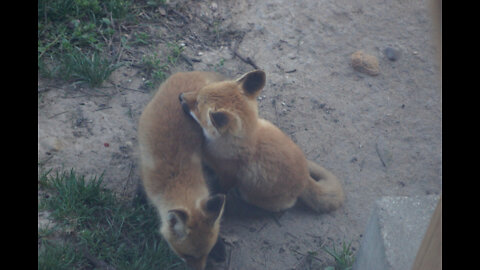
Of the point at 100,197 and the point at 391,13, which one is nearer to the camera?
the point at 100,197

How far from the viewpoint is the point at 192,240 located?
3795mm

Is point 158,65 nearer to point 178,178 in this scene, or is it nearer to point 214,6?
point 214,6

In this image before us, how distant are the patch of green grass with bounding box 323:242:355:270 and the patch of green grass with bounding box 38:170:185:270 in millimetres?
1471

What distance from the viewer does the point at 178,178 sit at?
4.15 metres

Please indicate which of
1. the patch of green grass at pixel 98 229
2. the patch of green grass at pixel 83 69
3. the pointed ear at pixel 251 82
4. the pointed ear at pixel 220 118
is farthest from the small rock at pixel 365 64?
the patch of green grass at pixel 98 229

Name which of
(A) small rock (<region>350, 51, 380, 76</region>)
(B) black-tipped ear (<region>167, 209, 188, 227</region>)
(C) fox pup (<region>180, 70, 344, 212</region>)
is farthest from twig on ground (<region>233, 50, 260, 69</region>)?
(B) black-tipped ear (<region>167, 209, 188, 227</region>)

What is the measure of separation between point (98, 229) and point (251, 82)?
2047mm

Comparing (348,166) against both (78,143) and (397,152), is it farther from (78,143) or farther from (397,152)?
(78,143)

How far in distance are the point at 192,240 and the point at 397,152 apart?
300cm

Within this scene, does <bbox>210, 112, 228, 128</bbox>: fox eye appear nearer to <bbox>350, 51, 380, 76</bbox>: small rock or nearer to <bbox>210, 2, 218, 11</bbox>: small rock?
<bbox>350, 51, 380, 76</bbox>: small rock

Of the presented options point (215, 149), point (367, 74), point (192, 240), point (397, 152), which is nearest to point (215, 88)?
point (215, 149)

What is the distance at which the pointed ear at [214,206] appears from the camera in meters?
3.66

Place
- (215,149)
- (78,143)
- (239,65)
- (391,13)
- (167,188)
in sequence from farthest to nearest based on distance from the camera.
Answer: (391,13) → (239,65) → (78,143) → (215,149) → (167,188)

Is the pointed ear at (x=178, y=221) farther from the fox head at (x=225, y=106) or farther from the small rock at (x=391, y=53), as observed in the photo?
the small rock at (x=391, y=53)
